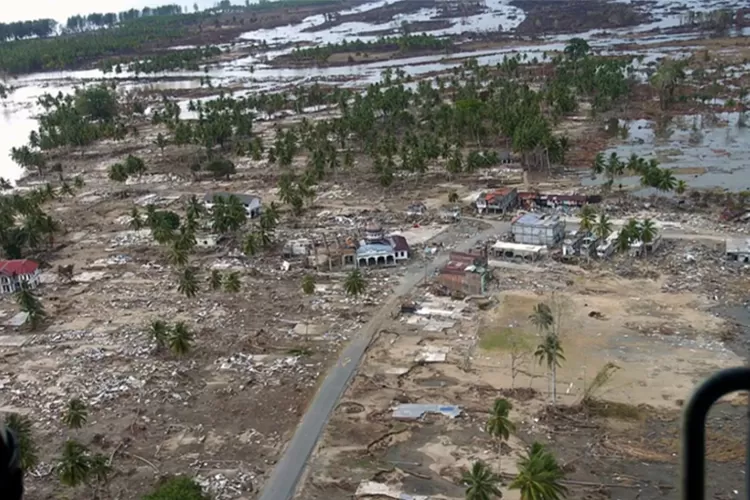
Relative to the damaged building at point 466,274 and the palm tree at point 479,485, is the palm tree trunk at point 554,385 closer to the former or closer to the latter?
the palm tree at point 479,485

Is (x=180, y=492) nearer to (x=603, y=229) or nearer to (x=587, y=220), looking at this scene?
(x=603, y=229)

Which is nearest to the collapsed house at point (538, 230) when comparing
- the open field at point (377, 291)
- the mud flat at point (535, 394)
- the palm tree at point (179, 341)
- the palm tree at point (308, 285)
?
the open field at point (377, 291)

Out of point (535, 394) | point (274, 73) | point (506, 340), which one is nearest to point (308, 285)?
point (506, 340)

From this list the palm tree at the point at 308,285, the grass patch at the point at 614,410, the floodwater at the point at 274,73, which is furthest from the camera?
the floodwater at the point at 274,73

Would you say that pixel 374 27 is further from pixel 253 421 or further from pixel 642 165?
pixel 253 421

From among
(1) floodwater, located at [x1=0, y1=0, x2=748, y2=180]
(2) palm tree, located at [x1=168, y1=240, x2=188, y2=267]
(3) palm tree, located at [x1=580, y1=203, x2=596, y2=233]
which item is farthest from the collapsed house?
(1) floodwater, located at [x1=0, y1=0, x2=748, y2=180]

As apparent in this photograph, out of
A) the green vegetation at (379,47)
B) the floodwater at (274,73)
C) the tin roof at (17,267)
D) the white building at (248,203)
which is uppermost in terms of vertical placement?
the green vegetation at (379,47)
